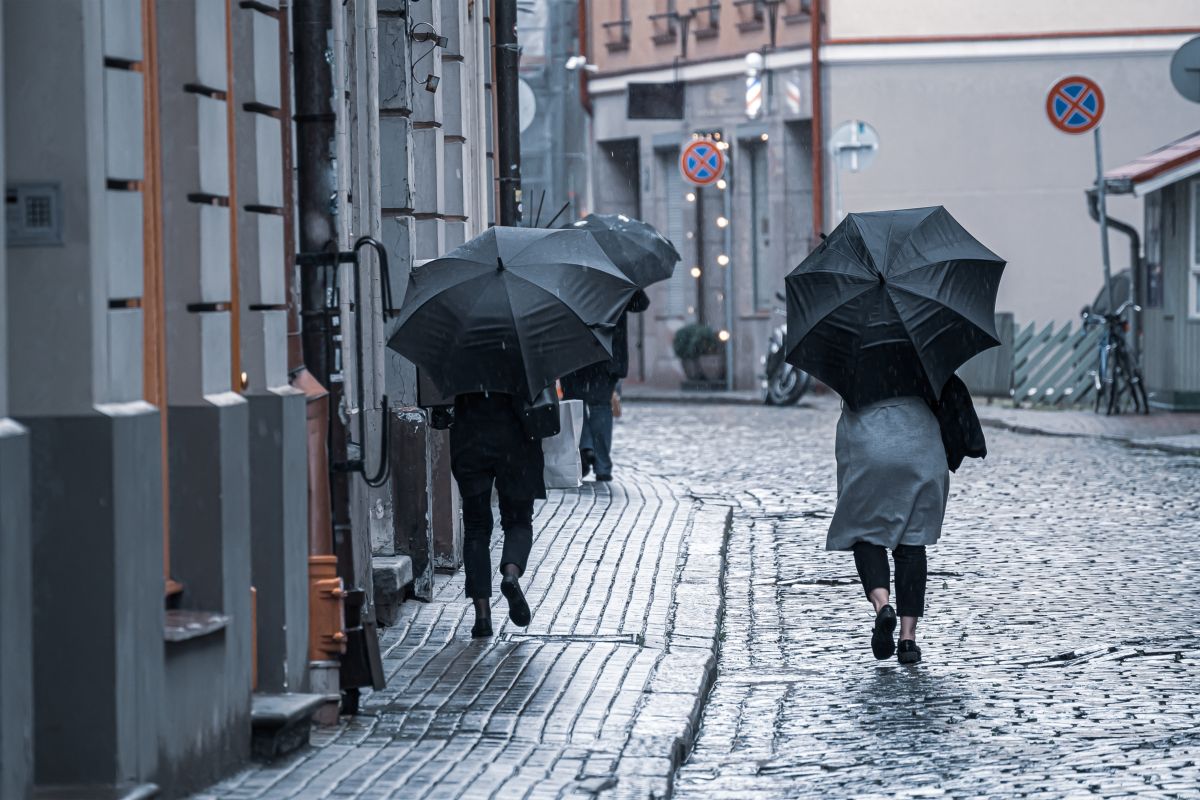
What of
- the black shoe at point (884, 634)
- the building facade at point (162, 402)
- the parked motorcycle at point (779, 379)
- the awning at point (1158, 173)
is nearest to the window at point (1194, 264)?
the awning at point (1158, 173)

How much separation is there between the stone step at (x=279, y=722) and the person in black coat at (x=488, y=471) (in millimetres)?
2387

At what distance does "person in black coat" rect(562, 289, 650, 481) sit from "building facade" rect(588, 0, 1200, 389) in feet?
51.2

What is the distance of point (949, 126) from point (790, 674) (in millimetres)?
27034

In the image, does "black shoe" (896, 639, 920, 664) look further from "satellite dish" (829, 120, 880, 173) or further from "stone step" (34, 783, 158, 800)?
"satellite dish" (829, 120, 880, 173)

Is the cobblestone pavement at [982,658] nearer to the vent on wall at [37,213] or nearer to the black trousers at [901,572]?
the black trousers at [901,572]

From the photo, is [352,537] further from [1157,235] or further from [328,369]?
[1157,235]

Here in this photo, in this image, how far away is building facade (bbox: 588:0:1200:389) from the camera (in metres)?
34.9

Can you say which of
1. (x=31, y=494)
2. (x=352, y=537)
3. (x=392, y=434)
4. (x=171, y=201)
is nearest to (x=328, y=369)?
(x=352, y=537)

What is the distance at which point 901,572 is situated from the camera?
9477 millimetres

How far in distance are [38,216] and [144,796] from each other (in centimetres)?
153

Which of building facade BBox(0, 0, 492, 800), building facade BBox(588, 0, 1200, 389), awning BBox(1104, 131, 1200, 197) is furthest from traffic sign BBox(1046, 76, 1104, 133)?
building facade BBox(0, 0, 492, 800)

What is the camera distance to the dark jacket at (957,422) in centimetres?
946

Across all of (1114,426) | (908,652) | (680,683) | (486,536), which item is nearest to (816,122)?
(1114,426)

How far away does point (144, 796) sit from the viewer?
6020 mm
